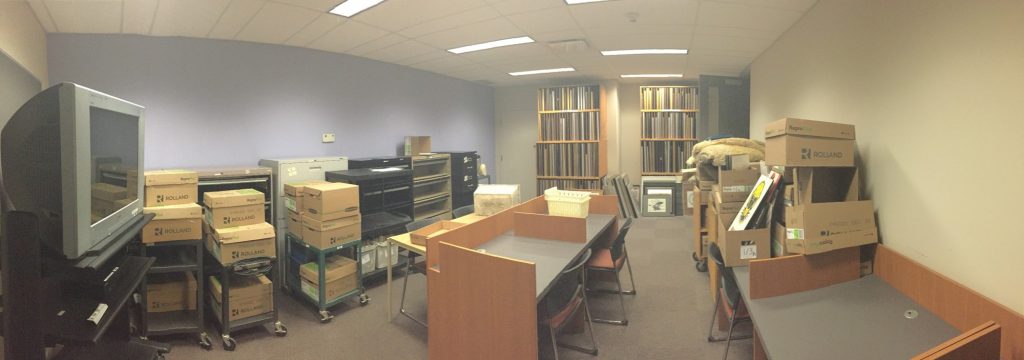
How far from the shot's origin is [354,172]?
4273 millimetres

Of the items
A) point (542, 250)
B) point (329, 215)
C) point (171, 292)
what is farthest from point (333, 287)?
point (542, 250)

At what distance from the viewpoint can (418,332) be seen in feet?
10.5

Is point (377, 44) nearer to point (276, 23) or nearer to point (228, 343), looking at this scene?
point (276, 23)

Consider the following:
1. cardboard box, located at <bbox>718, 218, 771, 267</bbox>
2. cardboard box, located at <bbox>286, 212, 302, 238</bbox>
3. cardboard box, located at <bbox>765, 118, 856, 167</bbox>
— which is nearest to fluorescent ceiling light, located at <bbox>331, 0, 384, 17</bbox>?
cardboard box, located at <bbox>286, 212, 302, 238</bbox>

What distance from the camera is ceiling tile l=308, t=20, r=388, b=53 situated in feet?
12.6

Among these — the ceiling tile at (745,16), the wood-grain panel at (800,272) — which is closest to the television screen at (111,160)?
the wood-grain panel at (800,272)

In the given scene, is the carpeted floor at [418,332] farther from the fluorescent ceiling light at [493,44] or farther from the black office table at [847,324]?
the fluorescent ceiling light at [493,44]

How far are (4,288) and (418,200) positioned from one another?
4.17m

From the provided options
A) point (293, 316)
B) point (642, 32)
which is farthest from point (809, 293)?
point (293, 316)

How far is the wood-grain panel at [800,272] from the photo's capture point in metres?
2.05

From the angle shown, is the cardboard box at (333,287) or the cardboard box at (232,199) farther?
the cardboard box at (333,287)

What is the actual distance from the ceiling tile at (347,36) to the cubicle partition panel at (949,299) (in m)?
3.97

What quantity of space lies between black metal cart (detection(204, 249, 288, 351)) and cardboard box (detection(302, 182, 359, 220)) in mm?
498

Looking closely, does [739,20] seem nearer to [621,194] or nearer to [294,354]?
[621,194]
